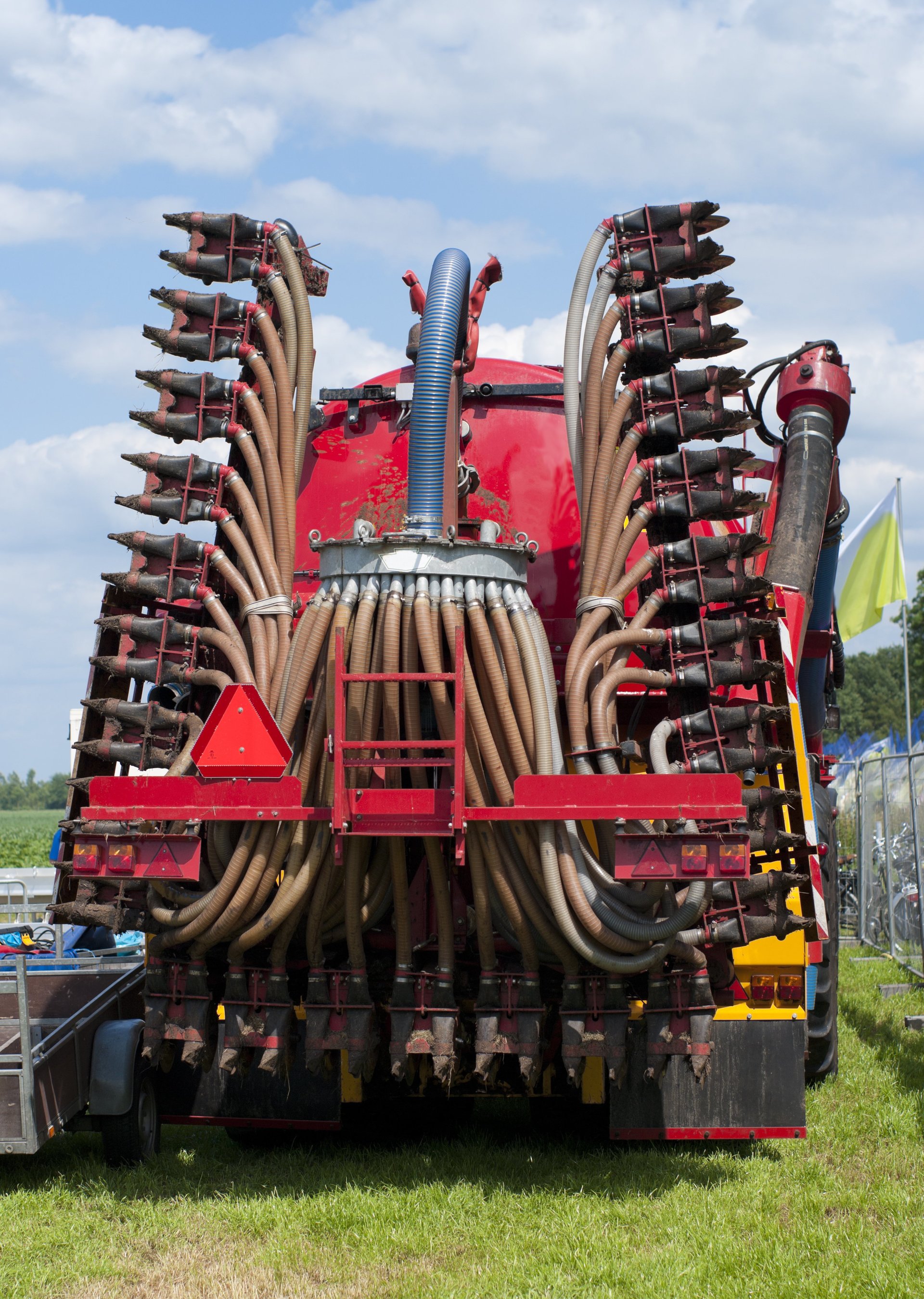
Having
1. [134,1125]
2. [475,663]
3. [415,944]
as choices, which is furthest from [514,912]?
[134,1125]

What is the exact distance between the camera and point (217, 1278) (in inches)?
183

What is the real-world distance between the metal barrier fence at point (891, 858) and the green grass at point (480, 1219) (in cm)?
548

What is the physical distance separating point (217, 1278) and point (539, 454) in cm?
404

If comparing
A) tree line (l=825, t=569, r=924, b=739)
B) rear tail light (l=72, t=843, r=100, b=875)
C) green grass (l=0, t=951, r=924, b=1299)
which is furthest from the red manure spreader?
tree line (l=825, t=569, r=924, b=739)

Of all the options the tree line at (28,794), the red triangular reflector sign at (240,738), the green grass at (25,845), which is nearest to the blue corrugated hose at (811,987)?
the red triangular reflector sign at (240,738)

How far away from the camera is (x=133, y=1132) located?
5941 mm

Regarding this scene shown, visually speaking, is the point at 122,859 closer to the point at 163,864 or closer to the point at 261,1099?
the point at 163,864

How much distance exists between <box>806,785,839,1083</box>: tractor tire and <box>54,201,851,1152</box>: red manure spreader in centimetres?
155

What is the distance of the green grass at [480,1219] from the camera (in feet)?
15.0

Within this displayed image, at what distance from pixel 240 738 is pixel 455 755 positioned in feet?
2.64

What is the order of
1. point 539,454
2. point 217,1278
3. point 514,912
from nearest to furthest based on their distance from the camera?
point 217,1278, point 514,912, point 539,454

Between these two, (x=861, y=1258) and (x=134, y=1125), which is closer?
(x=861, y=1258)

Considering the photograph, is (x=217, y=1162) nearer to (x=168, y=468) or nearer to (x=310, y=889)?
(x=310, y=889)

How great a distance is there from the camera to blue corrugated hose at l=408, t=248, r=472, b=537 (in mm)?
5633
